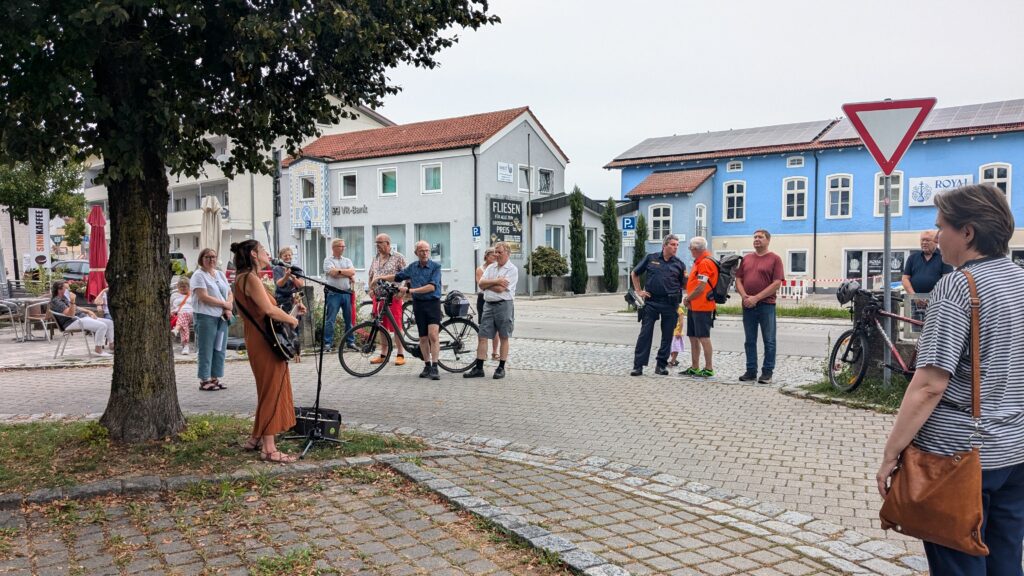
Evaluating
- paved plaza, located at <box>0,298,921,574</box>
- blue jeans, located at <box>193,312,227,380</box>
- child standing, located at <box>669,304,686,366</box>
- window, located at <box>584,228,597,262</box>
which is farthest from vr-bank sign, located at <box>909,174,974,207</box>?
blue jeans, located at <box>193,312,227,380</box>

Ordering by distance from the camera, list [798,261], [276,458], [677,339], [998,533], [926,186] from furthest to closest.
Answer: [798,261] → [926,186] → [677,339] → [276,458] → [998,533]

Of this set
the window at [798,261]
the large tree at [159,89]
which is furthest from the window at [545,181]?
the large tree at [159,89]

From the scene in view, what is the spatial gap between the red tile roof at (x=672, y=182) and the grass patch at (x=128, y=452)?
1465 inches

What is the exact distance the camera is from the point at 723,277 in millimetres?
10383

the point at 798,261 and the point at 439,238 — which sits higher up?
the point at 439,238

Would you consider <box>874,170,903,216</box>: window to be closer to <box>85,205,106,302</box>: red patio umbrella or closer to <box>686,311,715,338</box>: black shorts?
<box>686,311,715,338</box>: black shorts

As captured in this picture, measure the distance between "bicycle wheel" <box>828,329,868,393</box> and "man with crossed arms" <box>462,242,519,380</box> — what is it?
4.08 m

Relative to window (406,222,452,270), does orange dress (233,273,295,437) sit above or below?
below

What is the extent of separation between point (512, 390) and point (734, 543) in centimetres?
533

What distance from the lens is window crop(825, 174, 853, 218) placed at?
3831cm

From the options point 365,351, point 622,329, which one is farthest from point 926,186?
point 365,351

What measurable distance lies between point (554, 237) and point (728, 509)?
35.0m

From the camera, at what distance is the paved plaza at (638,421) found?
485 cm

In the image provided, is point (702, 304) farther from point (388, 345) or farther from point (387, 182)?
point (387, 182)
